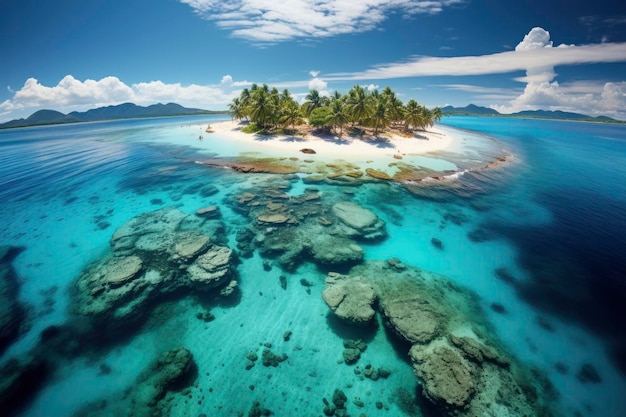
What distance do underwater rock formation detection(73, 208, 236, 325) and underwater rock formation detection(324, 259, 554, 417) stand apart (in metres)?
9.65

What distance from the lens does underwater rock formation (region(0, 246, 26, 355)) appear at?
48.8 feet

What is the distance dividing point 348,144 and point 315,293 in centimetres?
4759

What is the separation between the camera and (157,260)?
2017 cm

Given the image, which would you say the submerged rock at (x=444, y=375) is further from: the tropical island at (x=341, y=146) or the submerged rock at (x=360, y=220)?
the tropical island at (x=341, y=146)

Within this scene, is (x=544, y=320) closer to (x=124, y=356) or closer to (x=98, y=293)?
(x=124, y=356)

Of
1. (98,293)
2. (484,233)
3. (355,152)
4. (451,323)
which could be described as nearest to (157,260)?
(98,293)

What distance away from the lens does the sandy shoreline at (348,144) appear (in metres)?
55.4

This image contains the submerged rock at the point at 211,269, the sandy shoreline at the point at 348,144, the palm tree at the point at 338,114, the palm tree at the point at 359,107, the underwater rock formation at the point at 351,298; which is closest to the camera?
the underwater rock formation at the point at 351,298

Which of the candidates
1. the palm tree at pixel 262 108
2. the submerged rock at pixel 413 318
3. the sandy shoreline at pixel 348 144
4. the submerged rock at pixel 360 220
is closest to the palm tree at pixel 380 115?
the sandy shoreline at pixel 348 144

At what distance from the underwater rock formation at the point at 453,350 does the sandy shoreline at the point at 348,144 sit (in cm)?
3707

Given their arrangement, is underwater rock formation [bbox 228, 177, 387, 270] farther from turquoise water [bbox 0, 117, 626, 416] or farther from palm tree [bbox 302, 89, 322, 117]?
palm tree [bbox 302, 89, 322, 117]

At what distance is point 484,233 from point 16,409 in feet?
120

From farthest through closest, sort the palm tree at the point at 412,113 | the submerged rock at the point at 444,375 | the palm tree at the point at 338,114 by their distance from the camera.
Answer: the palm tree at the point at 412,113, the palm tree at the point at 338,114, the submerged rock at the point at 444,375

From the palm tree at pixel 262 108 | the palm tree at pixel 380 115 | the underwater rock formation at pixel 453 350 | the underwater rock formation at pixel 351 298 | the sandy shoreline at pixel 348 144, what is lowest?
the underwater rock formation at pixel 453 350
